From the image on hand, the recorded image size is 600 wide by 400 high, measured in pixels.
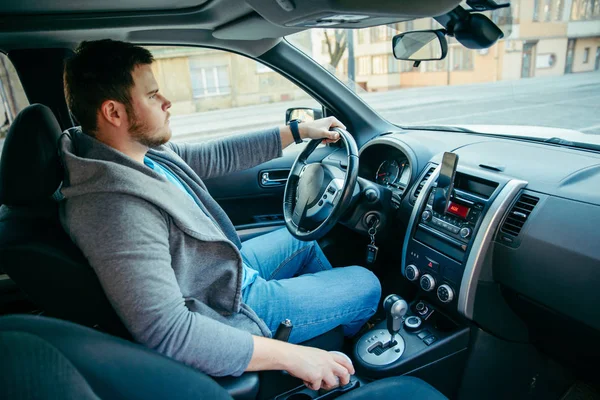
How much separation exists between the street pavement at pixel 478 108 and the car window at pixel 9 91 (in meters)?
0.95

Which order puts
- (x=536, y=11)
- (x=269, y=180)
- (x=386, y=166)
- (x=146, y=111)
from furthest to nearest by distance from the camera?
(x=269, y=180) → (x=386, y=166) → (x=536, y=11) → (x=146, y=111)

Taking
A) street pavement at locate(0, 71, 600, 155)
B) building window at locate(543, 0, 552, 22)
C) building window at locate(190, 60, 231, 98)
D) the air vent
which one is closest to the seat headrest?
street pavement at locate(0, 71, 600, 155)

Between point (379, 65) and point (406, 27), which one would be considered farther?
point (379, 65)

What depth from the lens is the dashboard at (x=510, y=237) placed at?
4.32 ft

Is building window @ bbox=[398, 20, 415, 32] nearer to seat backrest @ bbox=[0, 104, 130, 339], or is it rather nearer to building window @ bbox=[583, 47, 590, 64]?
building window @ bbox=[583, 47, 590, 64]

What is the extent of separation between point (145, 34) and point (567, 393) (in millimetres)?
2519

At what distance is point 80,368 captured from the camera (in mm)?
742

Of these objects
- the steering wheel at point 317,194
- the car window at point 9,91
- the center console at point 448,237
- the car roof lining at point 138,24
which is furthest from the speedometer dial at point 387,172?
the car window at point 9,91

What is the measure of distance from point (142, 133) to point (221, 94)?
4100 mm

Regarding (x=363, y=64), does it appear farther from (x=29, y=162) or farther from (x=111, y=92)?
(x=29, y=162)

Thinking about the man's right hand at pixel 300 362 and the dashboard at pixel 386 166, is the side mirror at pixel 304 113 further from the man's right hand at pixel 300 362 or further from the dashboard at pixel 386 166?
the man's right hand at pixel 300 362

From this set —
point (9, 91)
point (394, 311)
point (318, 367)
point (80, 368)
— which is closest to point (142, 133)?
point (80, 368)

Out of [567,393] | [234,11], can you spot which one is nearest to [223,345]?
[234,11]

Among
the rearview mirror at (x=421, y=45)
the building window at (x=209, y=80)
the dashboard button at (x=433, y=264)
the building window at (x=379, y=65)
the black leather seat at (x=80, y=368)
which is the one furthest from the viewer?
the building window at (x=379, y=65)
